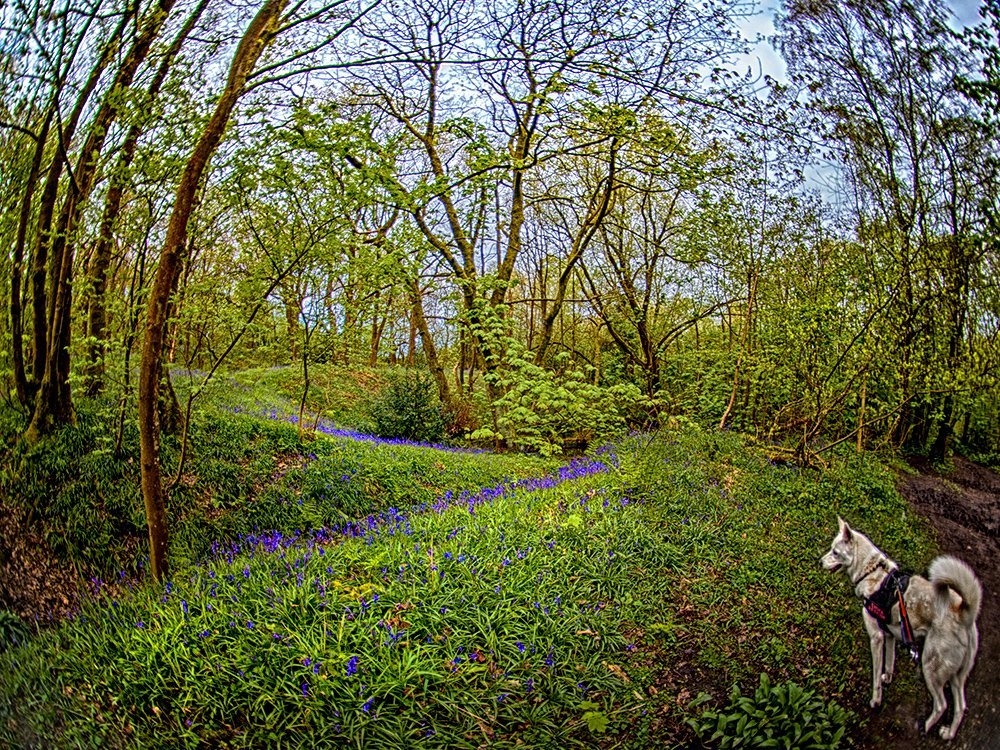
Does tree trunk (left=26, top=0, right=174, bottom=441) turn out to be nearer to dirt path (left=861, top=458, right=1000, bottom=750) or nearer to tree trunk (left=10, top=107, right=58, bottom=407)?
tree trunk (left=10, top=107, right=58, bottom=407)

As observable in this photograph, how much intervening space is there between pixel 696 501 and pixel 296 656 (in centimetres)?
283

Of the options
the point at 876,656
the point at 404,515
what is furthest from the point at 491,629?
the point at 404,515

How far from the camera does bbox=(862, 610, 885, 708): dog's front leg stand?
1.57 metres

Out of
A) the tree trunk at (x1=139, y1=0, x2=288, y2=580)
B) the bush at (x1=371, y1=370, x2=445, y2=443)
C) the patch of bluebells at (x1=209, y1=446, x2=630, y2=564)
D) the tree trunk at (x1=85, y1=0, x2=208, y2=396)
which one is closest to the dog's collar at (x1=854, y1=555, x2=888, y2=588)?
the patch of bluebells at (x1=209, y1=446, x2=630, y2=564)

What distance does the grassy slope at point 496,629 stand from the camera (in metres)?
1.90

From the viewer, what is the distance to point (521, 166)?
15.9 feet

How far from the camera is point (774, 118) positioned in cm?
239

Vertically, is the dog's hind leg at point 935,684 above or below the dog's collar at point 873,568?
below

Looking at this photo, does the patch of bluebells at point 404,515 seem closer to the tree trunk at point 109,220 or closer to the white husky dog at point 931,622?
the tree trunk at point 109,220

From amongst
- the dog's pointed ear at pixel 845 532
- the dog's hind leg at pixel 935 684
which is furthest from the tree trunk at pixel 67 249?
the dog's hind leg at pixel 935 684

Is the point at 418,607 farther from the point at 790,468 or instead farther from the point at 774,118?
the point at 774,118

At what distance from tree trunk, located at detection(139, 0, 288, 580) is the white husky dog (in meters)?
3.54

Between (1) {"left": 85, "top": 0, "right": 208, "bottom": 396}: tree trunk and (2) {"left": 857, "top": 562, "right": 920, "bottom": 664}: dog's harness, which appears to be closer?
(2) {"left": 857, "top": 562, "right": 920, "bottom": 664}: dog's harness

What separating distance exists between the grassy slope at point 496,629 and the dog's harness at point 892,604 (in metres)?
0.08
